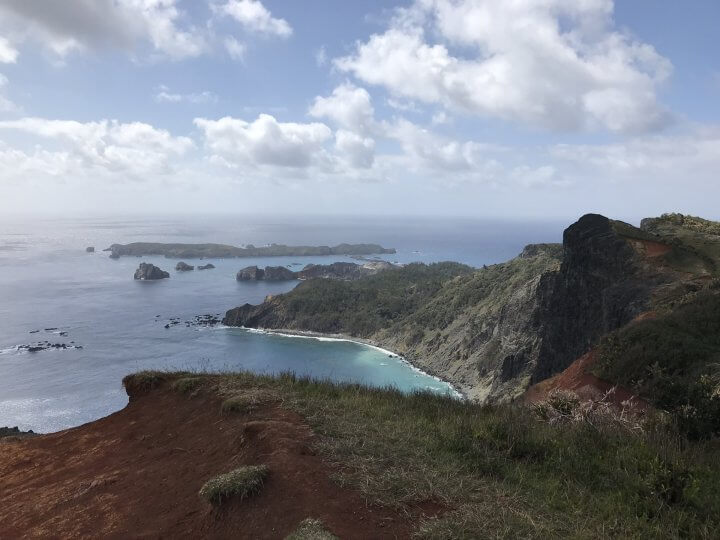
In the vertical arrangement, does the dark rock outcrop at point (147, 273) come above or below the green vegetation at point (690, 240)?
below

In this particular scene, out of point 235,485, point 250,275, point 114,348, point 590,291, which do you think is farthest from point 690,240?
point 250,275

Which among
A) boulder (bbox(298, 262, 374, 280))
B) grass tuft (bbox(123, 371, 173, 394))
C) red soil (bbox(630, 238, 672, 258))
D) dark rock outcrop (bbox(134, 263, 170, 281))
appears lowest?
dark rock outcrop (bbox(134, 263, 170, 281))

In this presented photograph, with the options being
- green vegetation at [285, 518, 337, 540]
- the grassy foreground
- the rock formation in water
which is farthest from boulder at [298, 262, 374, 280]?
green vegetation at [285, 518, 337, 540]

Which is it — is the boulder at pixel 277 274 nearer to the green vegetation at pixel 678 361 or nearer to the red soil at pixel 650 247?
the red soil at pixel 650 247

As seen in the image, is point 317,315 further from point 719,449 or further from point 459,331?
point 719,449

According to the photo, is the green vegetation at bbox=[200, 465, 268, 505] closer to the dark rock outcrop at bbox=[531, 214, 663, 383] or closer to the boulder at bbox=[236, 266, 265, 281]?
the dark rock outcrop at bbox=[531, 214, 663, 383]

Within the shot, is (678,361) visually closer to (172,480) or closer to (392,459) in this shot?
(392,459)

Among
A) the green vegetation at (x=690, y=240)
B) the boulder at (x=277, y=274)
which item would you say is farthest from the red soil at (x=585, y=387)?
the boulder at (x=277, y=274)
